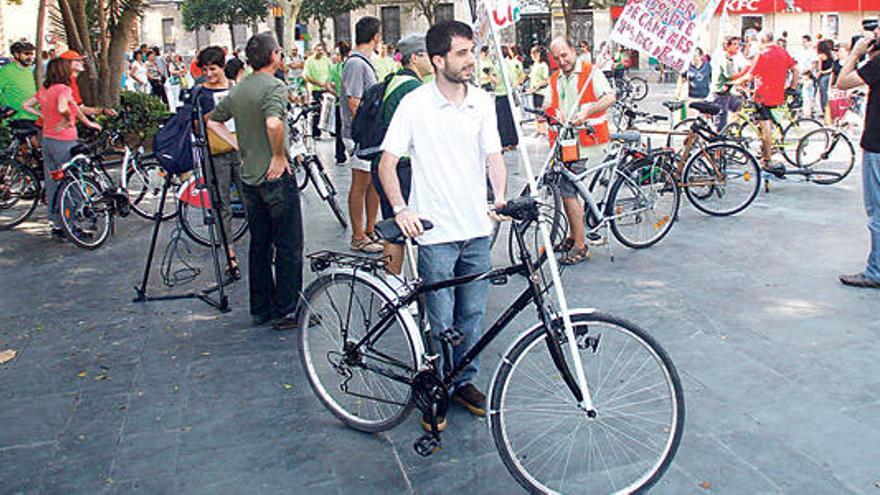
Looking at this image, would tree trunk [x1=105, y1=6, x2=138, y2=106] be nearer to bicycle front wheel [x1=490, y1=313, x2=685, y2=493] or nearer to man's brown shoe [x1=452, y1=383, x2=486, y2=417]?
man's brown shoe [x1=452, y1=383, x2=486, y2=417]

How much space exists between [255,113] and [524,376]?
293 cm

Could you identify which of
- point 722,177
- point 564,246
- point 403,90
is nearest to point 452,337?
point 403,90

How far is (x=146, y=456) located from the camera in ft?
13.3

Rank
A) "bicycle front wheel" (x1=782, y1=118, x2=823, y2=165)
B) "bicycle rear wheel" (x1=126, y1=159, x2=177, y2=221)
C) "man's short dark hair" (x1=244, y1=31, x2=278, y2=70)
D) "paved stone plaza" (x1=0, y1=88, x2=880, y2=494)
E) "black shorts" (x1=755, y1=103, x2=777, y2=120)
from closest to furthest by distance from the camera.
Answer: "paved stone plaza" (x1=0, y1=88, x2=880, y2=494), "man's short dark hair" (x1=244, y1=31, x2=278, y2=70), "bicycle rear wheel" (x1=126, y1=159, x2=177, y2=221), "black shorts" (x1=755, y1=103, x2=777, y2=120), "bicycle front wheel" (x1=782, y1=118, x2=823, y2=165)

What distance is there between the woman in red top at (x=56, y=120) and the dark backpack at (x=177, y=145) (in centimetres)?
266

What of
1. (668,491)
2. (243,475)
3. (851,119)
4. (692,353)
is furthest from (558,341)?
(851,119)

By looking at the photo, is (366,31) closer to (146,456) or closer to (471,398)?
(471,398)

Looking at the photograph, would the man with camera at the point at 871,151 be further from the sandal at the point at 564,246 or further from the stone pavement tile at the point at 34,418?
the stone pavement tile at the point at 34,418

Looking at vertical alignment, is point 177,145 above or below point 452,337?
above

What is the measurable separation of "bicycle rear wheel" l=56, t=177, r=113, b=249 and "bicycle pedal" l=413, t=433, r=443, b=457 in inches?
220

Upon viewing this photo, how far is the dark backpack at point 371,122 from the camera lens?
600 cm

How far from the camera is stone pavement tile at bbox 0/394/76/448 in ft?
14.1

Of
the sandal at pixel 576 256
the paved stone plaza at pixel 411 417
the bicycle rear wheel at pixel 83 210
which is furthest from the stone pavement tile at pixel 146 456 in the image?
the bicycle rear wheel at pixel 83 210

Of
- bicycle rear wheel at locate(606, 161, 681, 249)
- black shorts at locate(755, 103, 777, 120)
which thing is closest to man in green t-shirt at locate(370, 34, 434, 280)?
bicycle rear wheel at locate(606, 161, 681, 249)
